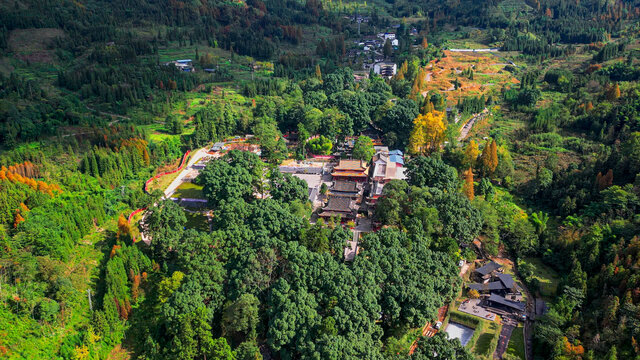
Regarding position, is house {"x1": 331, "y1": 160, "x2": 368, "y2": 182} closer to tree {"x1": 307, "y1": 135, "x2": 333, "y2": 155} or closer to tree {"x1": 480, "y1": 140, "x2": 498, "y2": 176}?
tree {"x1": 307, "y1": 135, "x2": 333, "y2": 155}

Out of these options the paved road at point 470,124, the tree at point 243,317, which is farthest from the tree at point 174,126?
the paved road at point 470,124

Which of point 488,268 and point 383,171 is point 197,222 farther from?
point 488,268

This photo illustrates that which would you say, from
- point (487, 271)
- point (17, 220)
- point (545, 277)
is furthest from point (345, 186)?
point (17, 220)

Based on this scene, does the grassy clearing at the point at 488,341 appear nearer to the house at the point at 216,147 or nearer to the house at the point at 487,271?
the house at the point at 487,271

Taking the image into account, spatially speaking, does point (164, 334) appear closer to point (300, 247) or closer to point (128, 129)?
point (300, 247)

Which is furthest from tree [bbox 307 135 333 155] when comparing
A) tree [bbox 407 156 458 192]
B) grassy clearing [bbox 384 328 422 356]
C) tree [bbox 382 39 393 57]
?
tree [bbox 382 39 393 57]

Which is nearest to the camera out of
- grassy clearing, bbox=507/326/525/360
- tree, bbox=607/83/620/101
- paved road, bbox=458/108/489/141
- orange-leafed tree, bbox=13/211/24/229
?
grassy clearing, bbox=507/326/525/360
